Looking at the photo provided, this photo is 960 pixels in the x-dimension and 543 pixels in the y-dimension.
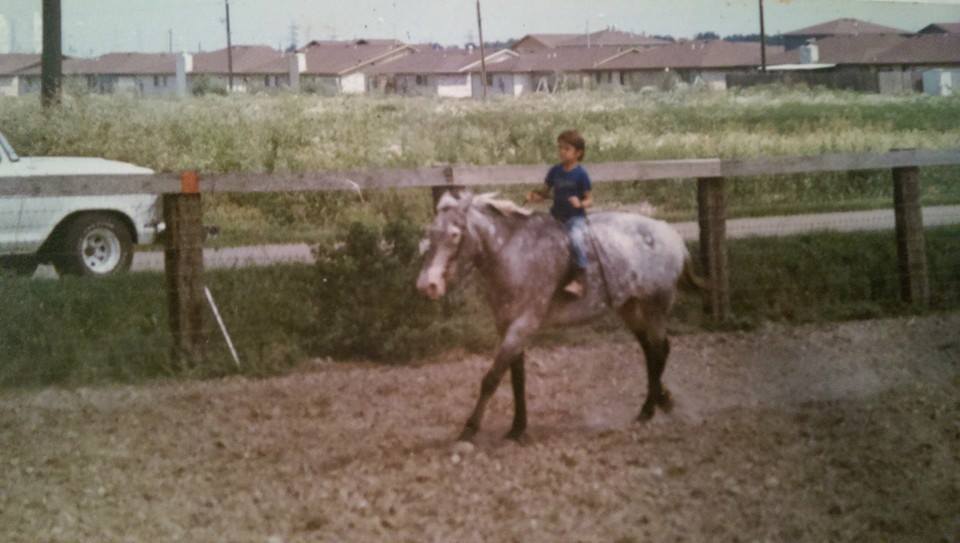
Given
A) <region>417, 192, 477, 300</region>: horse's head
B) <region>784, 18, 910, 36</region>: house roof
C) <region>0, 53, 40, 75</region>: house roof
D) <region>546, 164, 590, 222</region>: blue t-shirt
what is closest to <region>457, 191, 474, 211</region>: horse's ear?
<region>417, 192, 477, 300</region>: horse's head

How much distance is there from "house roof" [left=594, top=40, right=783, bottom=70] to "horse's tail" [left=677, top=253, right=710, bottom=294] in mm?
1531

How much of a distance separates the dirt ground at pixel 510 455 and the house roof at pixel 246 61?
6.36 feet

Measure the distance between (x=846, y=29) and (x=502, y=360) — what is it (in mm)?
4507

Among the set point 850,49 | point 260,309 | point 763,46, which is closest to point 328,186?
point 260,309

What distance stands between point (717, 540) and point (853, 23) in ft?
16.3

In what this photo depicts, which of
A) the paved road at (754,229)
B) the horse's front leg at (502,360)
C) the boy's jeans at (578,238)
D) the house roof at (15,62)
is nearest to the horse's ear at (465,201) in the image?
the boy's jeans at (578,238)

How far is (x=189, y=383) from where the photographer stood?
22.2 ft

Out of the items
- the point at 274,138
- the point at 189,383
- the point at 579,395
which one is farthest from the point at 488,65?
the point at 189,383

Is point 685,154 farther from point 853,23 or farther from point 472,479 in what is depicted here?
point 472,479

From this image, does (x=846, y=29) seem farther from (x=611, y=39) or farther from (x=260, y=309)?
(x=260, y=309)

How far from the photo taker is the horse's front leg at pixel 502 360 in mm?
5637

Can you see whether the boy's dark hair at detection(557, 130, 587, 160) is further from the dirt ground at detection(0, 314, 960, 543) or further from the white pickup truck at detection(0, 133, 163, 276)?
the white pickup truck at detection(0, 133, 163, 276)

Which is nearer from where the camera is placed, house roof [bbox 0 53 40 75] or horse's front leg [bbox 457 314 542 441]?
horse's front leg [bbox 457 314 542 441]

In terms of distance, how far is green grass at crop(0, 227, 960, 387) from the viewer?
677 cm
